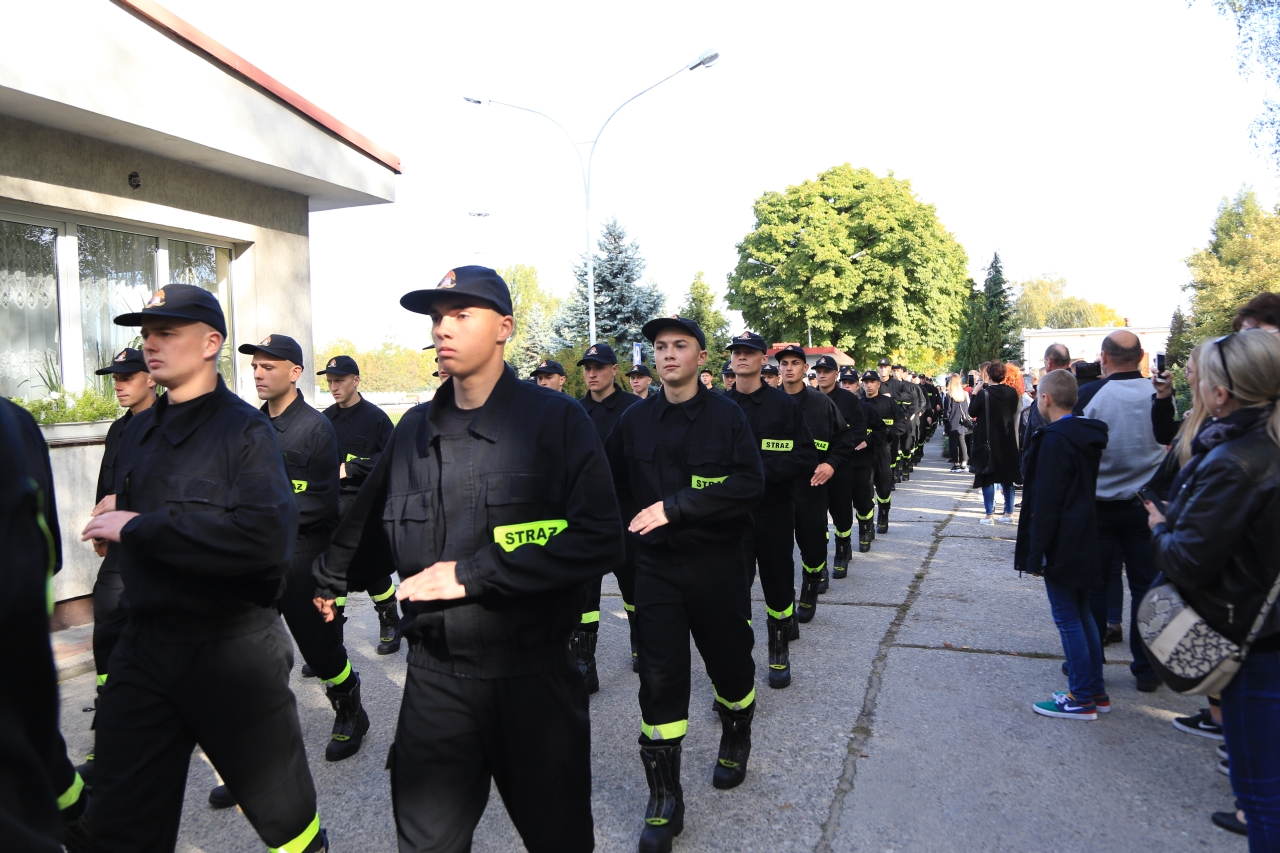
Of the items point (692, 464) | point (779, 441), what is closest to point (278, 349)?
point (692, 464)

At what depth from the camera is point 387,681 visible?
595 cm

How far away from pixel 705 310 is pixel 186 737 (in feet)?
217

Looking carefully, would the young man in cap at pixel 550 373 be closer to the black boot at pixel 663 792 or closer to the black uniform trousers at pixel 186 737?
the black boot at pixel 663 792

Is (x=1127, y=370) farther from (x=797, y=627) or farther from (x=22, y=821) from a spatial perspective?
(x=22, y=821)

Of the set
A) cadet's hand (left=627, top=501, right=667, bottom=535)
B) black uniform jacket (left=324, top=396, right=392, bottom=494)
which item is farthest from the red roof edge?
cadet's hand (left=627, top=501, right=667, bottom=535)

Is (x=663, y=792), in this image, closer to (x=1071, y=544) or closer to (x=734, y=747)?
(x=734, y=747)

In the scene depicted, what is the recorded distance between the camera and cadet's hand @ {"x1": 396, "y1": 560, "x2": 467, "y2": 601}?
2.37 m

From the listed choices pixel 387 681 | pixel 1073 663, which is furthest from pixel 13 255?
pixel 1073 663

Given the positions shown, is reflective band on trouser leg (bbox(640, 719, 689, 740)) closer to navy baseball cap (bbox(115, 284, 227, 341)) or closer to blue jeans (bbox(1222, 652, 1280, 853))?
blue jeans (bbox(1222, 652, 1280, 853))

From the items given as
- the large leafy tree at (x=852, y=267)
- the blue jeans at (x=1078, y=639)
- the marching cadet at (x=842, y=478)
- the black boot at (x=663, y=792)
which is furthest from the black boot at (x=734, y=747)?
the large leafy tree at (x=852, y=267)

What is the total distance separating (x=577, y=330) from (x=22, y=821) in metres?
34.1

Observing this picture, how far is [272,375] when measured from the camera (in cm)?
497

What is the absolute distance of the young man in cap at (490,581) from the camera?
2.46 metres

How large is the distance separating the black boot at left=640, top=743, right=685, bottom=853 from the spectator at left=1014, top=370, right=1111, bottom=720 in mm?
2458
